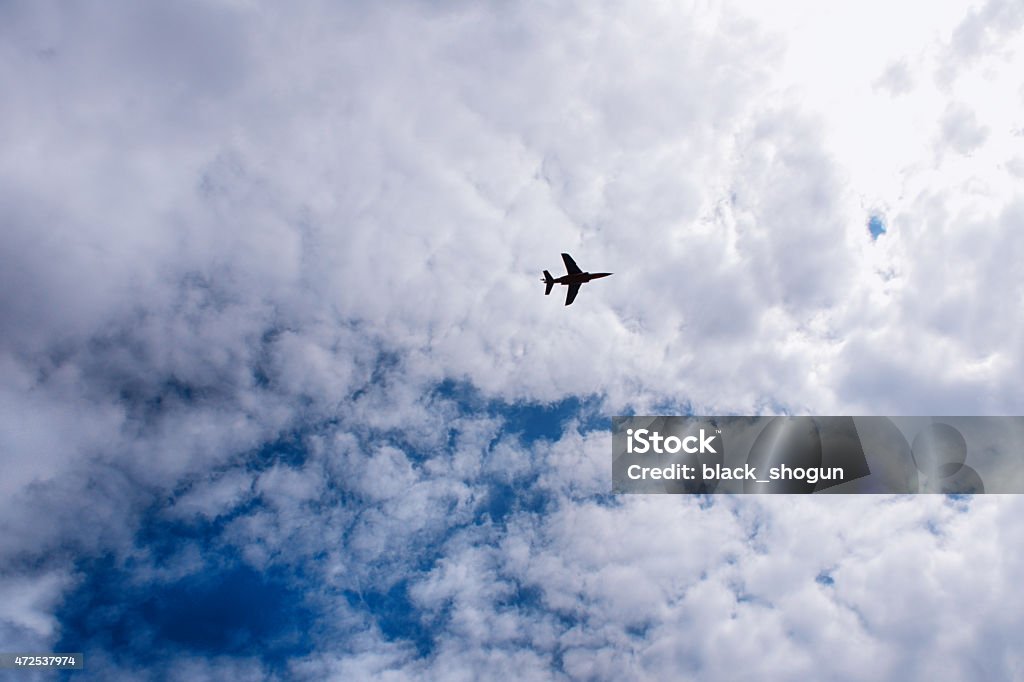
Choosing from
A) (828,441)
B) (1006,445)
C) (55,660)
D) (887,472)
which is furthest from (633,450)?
(55,660)

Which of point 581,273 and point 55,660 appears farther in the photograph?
point 581,273

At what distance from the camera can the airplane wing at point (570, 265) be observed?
111 metres

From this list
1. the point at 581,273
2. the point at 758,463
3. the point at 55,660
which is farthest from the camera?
the point at 581,273

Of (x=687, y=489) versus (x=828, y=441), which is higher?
(x=828, y=441)

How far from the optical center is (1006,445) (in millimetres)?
68812

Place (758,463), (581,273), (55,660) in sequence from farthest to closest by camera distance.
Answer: (581,273) < (55,660) < (758,463)

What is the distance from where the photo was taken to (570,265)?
112 metres

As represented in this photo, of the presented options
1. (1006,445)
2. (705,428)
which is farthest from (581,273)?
(1006,445)

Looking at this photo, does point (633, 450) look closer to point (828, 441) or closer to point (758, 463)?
point (758, 463)

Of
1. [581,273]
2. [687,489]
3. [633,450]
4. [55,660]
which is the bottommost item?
[55,660]

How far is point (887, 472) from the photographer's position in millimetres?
67625

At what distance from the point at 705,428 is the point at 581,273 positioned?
52111 mm

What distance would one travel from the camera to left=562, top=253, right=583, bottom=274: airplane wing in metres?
111

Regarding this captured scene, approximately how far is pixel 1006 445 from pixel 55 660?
158097 millimetres
